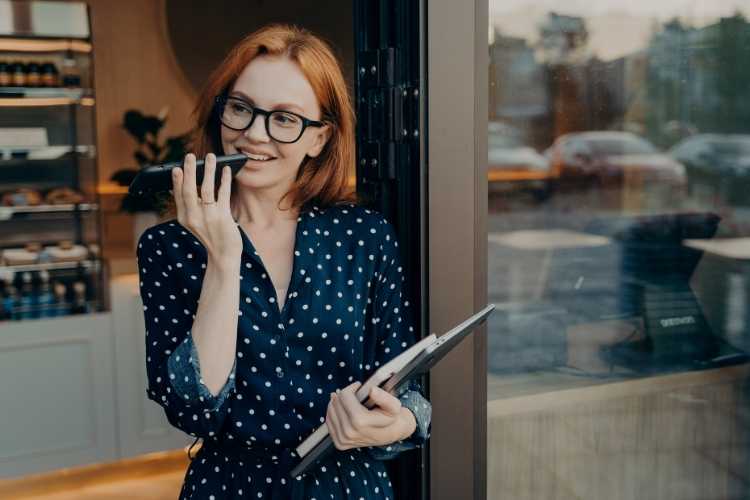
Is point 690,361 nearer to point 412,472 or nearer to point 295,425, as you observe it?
point 412,472

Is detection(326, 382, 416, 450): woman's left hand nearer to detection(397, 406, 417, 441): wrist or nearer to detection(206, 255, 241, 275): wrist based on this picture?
detection(397, 406, 417, 441): wrist

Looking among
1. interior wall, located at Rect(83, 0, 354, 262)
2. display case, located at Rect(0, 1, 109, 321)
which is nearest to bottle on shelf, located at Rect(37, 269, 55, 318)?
display case, located at Rect(0, 1, 109, 321)

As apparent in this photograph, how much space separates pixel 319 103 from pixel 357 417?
0.46 metres

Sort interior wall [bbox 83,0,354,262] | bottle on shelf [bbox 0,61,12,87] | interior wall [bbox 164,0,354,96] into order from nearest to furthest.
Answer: bottle on shelf [bbox 0,61,12,87] → interior wall [bbox 83,0,354,262] → interior wall [bbox 164,0,354,96]

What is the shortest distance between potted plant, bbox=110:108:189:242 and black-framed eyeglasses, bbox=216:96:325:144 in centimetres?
210

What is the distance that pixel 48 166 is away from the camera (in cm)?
328

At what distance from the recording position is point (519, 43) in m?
1.44

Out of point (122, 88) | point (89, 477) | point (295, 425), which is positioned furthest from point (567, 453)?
point (122, 88)

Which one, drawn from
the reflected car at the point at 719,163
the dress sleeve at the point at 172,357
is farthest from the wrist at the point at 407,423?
the reflected car at the point at 719,163

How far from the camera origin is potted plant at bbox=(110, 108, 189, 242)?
3297mm

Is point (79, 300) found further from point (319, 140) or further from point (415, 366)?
point (415, 366)

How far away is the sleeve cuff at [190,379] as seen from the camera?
3.42 feet

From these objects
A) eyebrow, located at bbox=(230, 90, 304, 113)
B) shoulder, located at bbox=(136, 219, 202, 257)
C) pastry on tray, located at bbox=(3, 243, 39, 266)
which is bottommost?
pastry on tray, located at bbox=(3, 243, 39, 266)

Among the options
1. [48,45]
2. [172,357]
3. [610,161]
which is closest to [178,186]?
[172,357]
